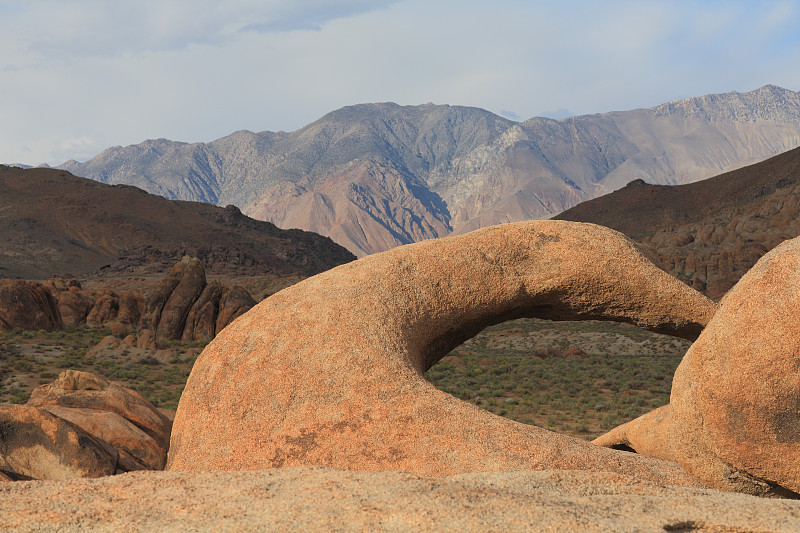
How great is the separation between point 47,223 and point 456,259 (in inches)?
3354

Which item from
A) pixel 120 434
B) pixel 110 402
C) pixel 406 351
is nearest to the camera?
pixel 406 351

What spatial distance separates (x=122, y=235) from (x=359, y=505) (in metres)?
86.2

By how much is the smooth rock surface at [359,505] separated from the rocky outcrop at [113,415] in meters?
4.21

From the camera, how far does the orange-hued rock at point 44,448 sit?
22.1 feet

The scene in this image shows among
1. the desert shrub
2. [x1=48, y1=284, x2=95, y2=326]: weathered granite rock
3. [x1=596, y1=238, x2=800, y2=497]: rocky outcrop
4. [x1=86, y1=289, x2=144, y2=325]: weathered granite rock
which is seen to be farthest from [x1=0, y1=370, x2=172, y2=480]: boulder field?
[x1=48, y1=284, x2=95, y2=326]: weathered granite rock

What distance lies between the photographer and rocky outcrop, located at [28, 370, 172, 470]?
8.31 metres

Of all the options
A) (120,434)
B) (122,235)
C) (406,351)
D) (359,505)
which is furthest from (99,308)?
(122,235)

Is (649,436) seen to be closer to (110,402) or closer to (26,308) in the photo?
(110,402)

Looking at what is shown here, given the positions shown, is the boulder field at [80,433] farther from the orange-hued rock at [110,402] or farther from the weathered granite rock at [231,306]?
the weathered granite rock at [231,306]

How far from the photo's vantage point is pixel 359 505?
349 cm

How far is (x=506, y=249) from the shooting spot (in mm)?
8219

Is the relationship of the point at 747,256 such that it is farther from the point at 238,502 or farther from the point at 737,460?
the point at 238,502

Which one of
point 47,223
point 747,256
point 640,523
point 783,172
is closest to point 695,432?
point 640,523

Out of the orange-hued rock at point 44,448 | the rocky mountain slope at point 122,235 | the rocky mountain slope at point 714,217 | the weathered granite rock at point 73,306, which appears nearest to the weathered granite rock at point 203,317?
the weathered granite rock at point 73,306
